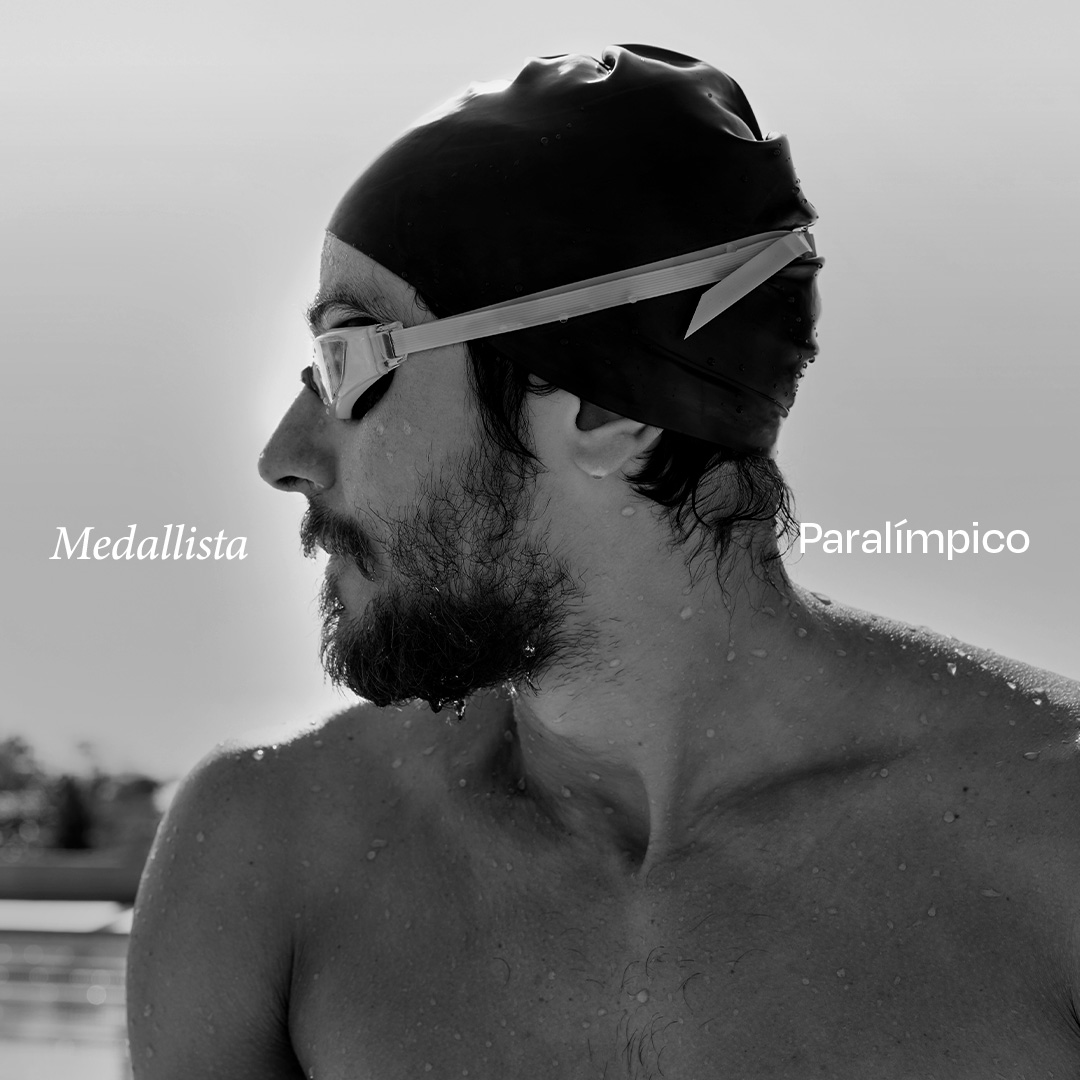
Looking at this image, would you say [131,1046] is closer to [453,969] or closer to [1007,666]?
[453,969]

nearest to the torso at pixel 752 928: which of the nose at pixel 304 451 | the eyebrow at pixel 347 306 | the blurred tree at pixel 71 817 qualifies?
the nose at pixel 304 451

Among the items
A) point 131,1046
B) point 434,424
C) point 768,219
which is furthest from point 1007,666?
point 131,1046

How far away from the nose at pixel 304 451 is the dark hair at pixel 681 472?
199mm

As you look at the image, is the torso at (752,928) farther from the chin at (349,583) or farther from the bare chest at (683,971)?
the chin at (349,583)

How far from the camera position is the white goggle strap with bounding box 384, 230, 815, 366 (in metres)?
1.33

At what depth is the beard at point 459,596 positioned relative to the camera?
4.51 ft

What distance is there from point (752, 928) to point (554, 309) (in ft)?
2.44

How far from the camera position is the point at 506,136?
1.34 metres

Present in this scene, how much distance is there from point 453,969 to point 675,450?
2.21 ft

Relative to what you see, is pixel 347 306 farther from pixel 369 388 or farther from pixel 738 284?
pixel 738 284

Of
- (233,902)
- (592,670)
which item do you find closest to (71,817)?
(233,902)

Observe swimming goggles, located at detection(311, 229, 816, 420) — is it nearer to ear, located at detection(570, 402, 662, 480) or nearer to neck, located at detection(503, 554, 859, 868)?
ear, located at detection(570, 402, 662, 480)

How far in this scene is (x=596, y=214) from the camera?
1319 millimetres

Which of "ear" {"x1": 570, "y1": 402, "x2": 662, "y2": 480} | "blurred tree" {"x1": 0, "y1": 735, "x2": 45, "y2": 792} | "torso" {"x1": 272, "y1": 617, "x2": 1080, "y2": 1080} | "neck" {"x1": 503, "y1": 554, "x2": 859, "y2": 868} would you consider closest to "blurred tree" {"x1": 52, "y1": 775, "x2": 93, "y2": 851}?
"blurred tree" {"x1": 0, "y1": 735, "x2": 45, "y2": 792}
